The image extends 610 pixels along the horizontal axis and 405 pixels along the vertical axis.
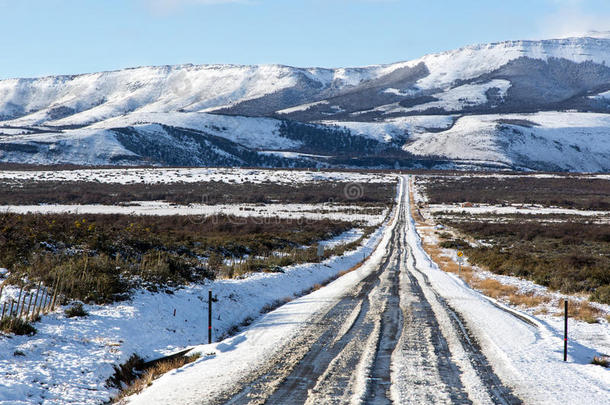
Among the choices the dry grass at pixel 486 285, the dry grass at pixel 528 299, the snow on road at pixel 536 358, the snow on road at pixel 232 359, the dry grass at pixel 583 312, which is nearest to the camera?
the snow on road at pixel 232 359

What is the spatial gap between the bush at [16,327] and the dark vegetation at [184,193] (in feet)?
192

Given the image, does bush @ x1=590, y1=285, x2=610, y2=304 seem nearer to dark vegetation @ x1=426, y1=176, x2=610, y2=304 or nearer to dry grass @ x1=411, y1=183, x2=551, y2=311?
dark vegetation @ x1=426, y1=176, x2=610, y2=304

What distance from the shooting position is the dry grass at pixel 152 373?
8.38m

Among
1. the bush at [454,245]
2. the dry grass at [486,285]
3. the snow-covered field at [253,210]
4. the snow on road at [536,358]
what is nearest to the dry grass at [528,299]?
the dry grass at [486,285]

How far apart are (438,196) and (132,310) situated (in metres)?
96.3

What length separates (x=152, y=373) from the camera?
902cm

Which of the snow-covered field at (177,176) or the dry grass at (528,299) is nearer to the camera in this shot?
the dry grass at (528,299)

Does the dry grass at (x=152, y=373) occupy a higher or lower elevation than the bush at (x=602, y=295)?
lower

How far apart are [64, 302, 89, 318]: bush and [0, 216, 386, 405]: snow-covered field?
14cm

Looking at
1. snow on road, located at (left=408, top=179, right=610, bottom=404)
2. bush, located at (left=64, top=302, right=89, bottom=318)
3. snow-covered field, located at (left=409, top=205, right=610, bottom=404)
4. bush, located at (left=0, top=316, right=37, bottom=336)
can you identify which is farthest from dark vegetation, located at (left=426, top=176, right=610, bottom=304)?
bush, located at (left=0, top=316, right=37, bottom=336)

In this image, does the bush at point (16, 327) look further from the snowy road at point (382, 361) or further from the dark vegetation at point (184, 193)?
the dark vegetation at point (184, 193)

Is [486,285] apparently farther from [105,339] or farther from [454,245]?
[454,245]

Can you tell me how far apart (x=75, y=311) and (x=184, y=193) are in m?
75.4

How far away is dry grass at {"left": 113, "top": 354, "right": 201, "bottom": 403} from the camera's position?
838 cm
